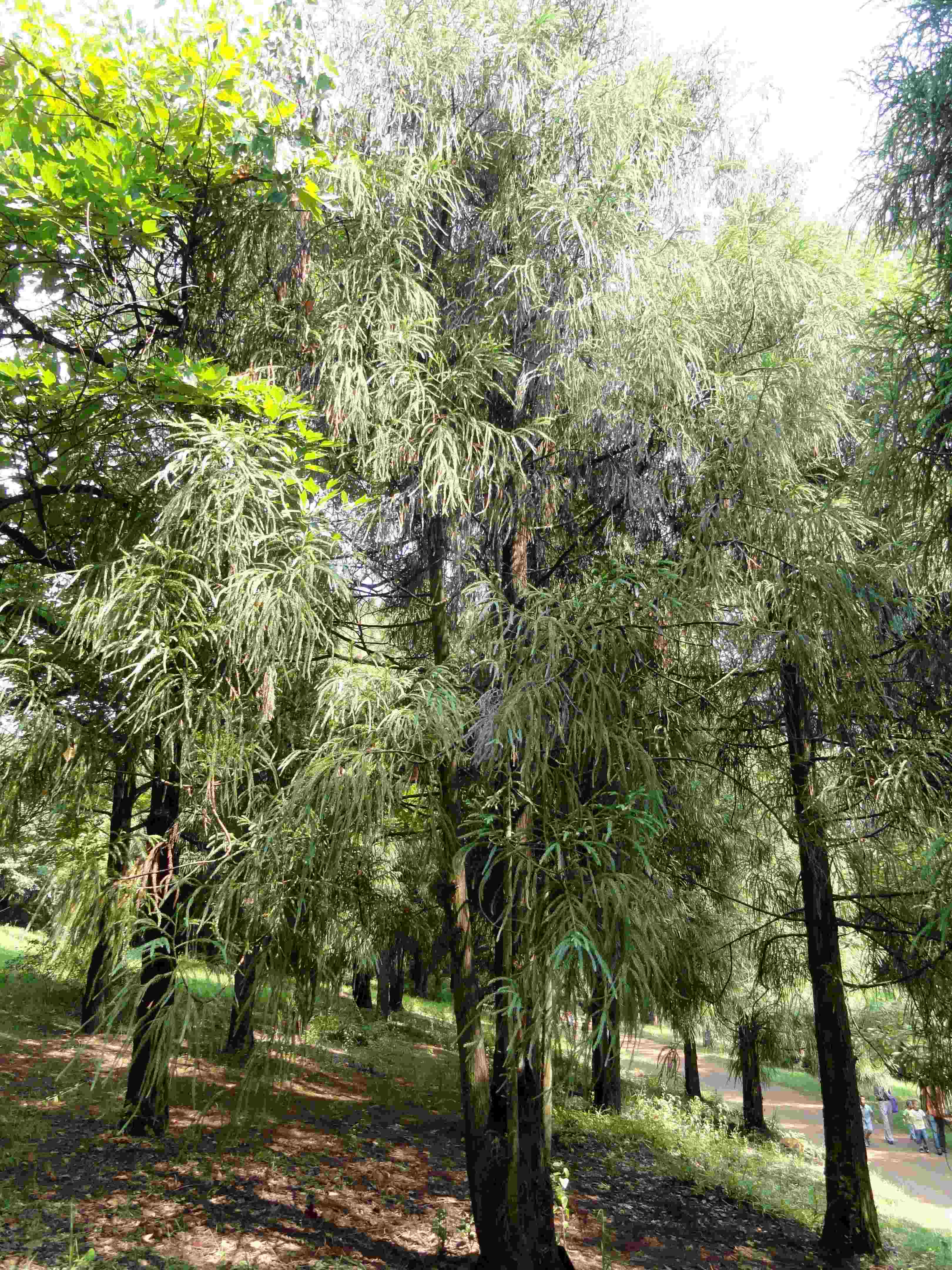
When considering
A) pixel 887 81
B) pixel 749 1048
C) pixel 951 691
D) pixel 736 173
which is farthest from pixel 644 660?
pixel 749 1048

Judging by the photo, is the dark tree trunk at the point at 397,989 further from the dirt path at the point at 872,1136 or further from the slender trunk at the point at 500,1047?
the slender trunk at the point at 500,1047

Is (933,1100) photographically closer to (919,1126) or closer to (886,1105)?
(919,1126)

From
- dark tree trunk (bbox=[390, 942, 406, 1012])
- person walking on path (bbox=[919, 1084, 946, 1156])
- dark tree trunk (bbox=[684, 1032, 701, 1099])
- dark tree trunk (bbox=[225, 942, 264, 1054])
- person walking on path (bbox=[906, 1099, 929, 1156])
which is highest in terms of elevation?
dark tree trunk (bbox=[225, 942, 264, 1054])

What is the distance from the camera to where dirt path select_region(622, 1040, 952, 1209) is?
11.1m

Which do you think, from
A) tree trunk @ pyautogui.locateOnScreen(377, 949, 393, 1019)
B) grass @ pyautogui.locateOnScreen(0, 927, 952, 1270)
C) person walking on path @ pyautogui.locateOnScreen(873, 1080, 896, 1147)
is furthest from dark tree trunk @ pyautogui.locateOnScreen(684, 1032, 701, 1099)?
tree trunk @ pyautogui.locateOnScreen(377, 949, 393, 1019)

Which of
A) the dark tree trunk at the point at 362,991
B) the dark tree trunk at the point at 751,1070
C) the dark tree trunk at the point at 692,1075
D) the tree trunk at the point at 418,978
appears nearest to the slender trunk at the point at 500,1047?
the dark tree trunk at the point at 751,1070

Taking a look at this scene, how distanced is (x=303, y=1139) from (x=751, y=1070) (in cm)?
691

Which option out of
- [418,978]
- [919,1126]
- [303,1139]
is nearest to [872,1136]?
[919,1126]

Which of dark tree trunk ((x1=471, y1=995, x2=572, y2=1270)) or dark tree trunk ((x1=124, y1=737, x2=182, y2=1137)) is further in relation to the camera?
dark tree trunk ((x1=471, y1=995, x2=572, y2=1270))

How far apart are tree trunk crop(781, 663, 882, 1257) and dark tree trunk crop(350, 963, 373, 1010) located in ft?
30.2

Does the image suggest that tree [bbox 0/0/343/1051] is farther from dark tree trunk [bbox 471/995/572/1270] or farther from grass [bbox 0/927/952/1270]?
dark tree trunk [bbox 471/995/572/1270]

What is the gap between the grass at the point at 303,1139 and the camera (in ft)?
15.3

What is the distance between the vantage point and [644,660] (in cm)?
401

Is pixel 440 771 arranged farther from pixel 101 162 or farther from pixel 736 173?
pixel 736 173
